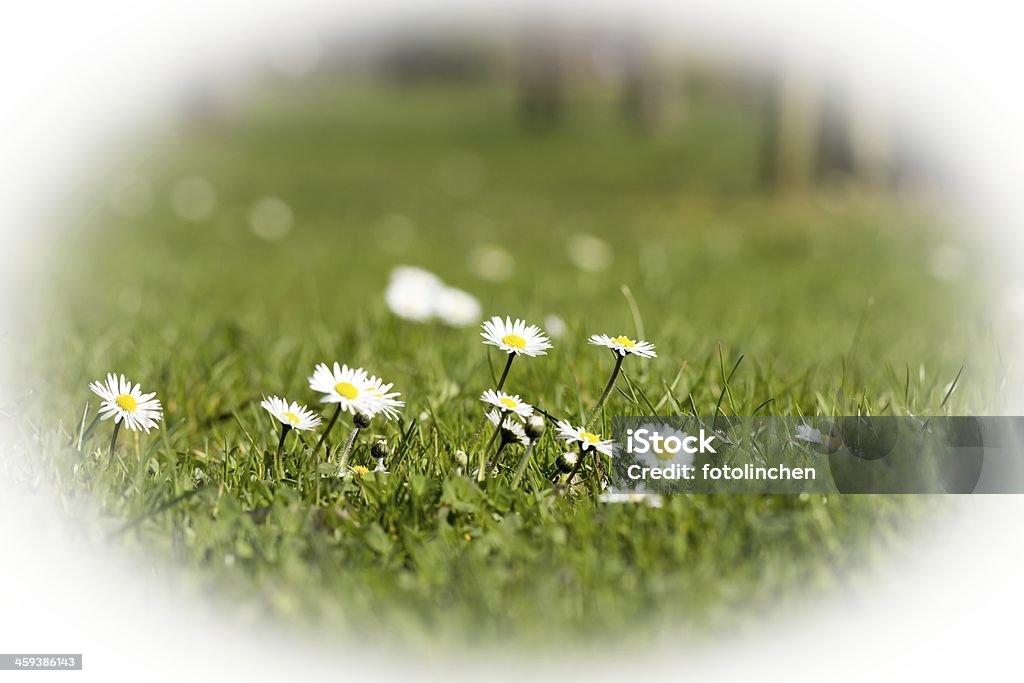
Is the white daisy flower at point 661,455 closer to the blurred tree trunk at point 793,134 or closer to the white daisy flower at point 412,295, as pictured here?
the white daisy flower at point 412,295

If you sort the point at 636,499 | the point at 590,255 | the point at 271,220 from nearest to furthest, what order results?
the point at 636,499 < the point at 590,255 < the point at 271,220

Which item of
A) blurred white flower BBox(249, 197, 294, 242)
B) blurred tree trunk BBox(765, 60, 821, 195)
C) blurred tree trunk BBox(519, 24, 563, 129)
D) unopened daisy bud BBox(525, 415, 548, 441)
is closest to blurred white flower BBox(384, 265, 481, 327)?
unopened daisy bud BBox(525, 415, 548, 441)

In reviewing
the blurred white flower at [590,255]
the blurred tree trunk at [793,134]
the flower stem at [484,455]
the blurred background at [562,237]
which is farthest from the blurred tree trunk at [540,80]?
the flower stem at [484,455]

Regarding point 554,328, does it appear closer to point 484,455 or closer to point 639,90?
point 484,455

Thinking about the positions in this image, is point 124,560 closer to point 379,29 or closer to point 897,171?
point 379,29

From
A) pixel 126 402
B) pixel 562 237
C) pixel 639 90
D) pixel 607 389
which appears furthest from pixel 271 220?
pixel 639 90

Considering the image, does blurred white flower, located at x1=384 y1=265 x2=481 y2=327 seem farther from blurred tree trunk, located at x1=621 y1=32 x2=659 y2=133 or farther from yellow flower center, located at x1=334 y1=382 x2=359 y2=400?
blurred tree trunk, located at x1=621 y1=32 x2=659 y2=133

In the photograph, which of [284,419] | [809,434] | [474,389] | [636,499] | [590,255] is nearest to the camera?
[636,499]
